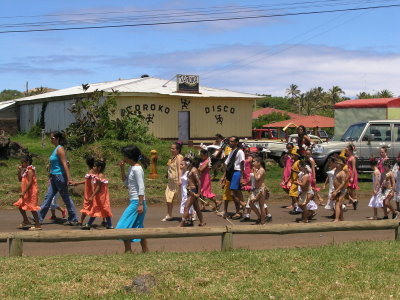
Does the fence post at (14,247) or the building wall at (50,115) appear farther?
the building wall at (50,115)

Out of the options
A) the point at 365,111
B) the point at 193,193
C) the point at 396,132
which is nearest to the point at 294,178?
the point at 193,193

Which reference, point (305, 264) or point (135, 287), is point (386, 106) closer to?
point (305, 264)

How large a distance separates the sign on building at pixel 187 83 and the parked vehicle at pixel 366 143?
13591mm

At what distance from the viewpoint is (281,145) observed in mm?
25750

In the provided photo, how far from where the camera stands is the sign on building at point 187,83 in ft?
109

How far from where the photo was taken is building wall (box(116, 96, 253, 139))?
32.3m

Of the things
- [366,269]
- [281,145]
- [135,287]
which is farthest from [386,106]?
[135,287]

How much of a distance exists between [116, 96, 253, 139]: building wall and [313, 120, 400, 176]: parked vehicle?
13.1 m

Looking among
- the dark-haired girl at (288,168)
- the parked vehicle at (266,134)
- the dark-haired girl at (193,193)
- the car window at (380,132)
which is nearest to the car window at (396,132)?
the car window at (380,132)

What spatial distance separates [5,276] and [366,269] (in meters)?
4.25

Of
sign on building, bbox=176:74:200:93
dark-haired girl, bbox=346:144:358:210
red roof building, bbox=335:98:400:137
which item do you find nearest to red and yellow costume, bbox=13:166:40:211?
dark-haired girl, bbox=346:144:358:210

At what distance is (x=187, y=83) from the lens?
33.6m

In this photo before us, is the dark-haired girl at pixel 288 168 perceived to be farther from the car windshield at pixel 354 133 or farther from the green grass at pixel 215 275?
the green grass at pixel 215 275

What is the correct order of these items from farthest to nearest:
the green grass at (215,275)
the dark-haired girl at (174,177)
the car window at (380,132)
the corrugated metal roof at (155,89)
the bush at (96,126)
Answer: the corrugated metal roof at (155,89)
the bush at (96,126)
the car window at (380,132)
the dark-haired girl at (174,177)
the green grass at (215,275)
